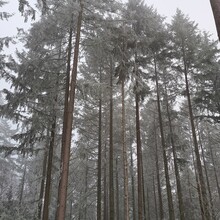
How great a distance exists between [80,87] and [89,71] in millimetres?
9298

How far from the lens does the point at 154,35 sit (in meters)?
16.2

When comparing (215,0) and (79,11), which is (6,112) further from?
(215,0)

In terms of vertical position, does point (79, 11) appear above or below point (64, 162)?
above

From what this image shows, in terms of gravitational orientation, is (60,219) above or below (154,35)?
below

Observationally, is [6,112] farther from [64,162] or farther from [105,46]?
[105,46]

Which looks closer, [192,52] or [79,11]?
[79,11]

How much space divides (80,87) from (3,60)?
4878mm

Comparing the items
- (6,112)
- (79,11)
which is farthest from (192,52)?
(6,112)

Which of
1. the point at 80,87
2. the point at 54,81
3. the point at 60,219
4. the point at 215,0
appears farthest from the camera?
the point at 54,81

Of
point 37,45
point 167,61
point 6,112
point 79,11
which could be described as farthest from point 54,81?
point 167,61

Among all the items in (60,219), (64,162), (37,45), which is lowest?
(60,219)

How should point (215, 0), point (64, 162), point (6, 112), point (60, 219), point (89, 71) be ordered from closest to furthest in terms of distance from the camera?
point (215, 0) → point (60, 219) → point (64, 162) → point (6, 112) → point (89, 71)

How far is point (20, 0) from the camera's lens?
29.1 ft

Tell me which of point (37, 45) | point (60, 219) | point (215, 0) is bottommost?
point (60, 219)
